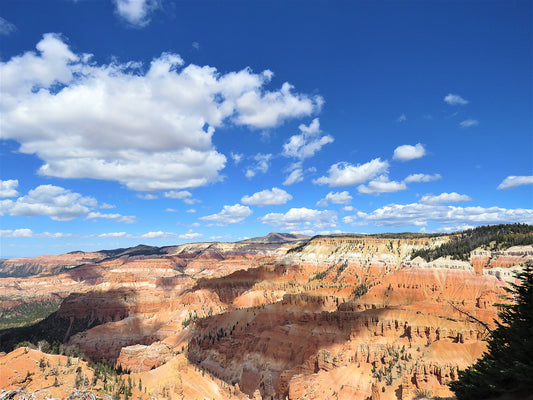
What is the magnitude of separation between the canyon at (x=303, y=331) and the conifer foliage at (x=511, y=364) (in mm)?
2020

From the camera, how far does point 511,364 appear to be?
47.7 feet

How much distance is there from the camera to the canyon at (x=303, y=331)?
154 ft

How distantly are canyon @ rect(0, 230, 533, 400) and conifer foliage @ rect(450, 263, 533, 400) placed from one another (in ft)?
6.63

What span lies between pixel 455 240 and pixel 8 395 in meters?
140

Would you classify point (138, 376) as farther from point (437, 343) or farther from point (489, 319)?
point (489, 319)

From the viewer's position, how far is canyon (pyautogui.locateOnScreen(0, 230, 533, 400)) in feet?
154

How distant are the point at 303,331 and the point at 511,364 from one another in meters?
67.5

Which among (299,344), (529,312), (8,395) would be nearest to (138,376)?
(8,395)

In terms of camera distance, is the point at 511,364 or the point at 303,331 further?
the point at 303,331

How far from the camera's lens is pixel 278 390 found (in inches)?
2453

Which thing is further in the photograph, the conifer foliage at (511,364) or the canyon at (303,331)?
the canyon at (303,331)

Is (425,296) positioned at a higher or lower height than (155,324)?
higher

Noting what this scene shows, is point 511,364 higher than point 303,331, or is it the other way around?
point 511,364

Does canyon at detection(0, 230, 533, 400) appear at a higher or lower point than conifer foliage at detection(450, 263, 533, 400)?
lower
